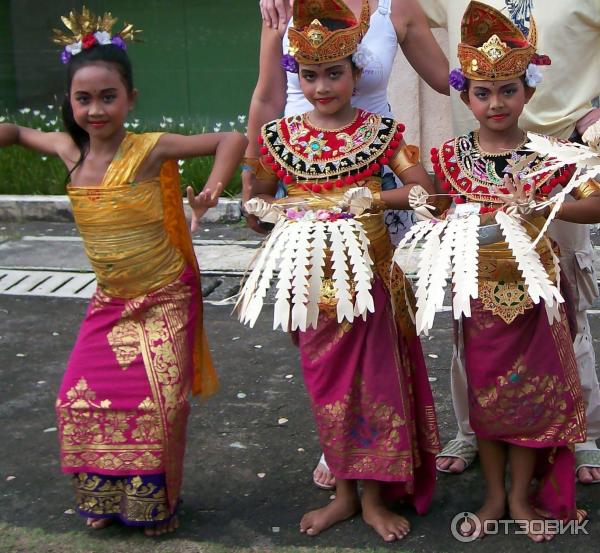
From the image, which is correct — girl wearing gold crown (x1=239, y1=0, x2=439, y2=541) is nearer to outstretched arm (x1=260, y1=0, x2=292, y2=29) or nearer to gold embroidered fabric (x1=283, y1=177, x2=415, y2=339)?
gold embroidered fabric (x1=283, y1=177, x2=415, y2=339)

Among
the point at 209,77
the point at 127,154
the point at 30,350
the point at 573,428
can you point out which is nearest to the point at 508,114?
the point at 573,428

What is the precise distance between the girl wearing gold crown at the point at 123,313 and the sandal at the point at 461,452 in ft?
3.27

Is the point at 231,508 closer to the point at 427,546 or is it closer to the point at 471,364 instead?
the point at 427,546

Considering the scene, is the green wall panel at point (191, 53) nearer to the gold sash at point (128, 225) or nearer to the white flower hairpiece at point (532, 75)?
the gold sash at point (128, 225)

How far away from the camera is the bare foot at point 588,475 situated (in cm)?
352

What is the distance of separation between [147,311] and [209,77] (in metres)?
6.91

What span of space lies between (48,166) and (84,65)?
5.13 m

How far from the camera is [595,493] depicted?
3.45 metres

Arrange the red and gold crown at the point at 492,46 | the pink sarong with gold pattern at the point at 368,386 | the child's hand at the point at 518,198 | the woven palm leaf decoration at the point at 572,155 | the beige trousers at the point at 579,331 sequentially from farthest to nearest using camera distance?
the beige trousers at the point at 579,331
the pink sarong with gold pattern at the point at 368,386
the red and gold crown at the point at 492,46
the child's hand at the point at 518,198
the woven palm leaf decoration at the point at 572,155

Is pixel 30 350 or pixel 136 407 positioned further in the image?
pixel 30 350

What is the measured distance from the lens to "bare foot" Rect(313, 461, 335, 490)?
11.7ft

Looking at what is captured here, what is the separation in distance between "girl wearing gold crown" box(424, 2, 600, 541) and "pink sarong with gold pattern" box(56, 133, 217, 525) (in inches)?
36.9

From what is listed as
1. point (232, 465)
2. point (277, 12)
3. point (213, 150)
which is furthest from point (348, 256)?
point (232, 465)

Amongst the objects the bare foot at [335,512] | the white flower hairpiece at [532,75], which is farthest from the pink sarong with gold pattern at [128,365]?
the white flower hairpiece at [532,75]
